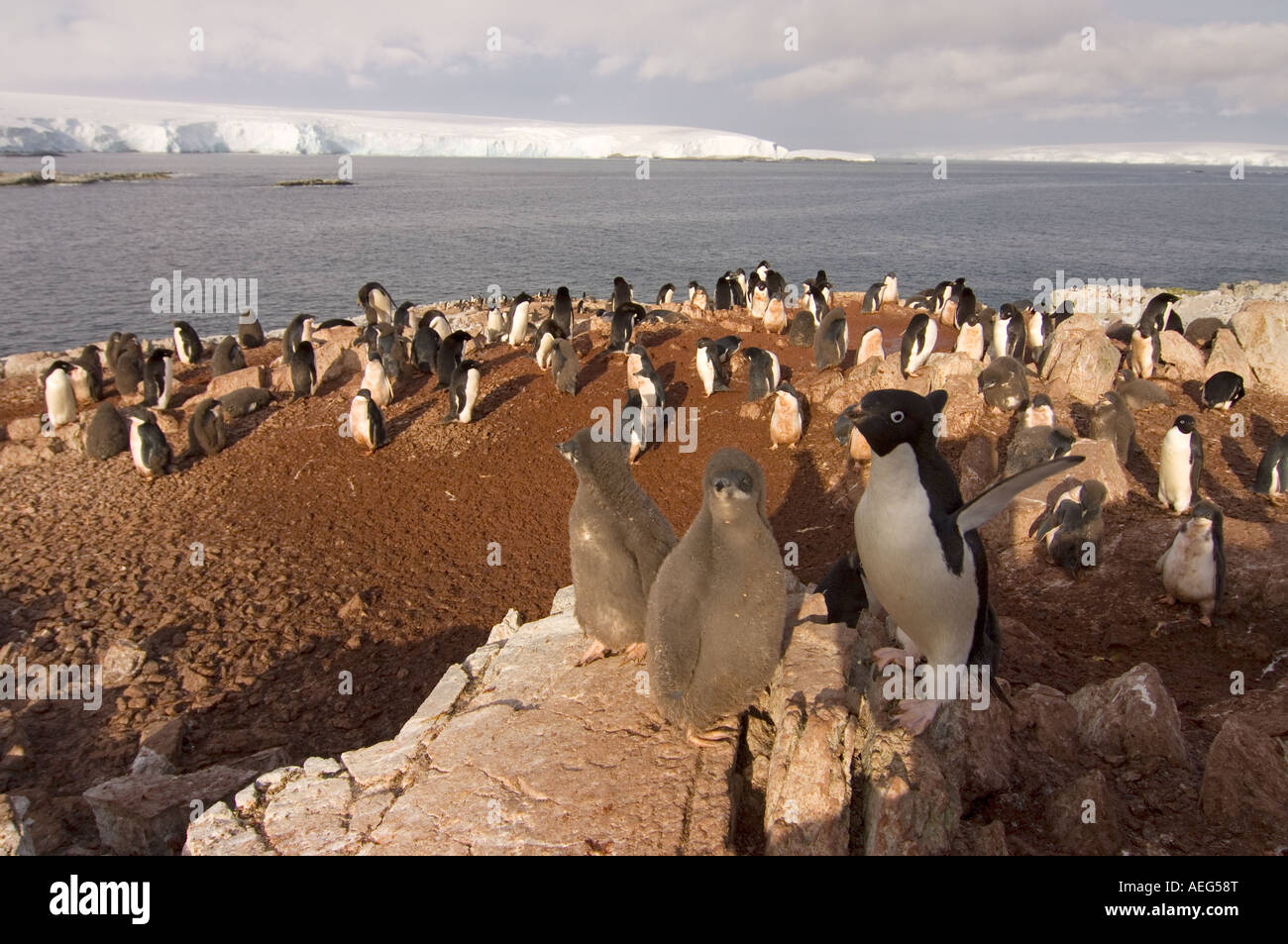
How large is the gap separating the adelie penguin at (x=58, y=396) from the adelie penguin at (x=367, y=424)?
6756 millimetres

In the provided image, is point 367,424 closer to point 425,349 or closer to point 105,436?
point 425,349

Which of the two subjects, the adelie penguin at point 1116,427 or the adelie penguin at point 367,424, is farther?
the adelie penguin at point 367,424

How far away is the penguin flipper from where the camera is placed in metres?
3.92

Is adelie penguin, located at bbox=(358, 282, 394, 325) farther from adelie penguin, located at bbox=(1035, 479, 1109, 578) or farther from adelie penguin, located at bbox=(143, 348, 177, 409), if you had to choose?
adelie penguin, located at bbox=(1035, 479, 1109, 578)

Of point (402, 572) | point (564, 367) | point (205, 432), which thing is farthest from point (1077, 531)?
point (205, 432)

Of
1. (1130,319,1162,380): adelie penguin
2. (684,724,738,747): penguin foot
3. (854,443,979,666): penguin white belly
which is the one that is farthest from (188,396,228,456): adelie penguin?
(1130,319,1162,380): adelie penguin

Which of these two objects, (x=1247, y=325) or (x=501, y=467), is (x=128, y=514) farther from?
(x=1247, y=325)

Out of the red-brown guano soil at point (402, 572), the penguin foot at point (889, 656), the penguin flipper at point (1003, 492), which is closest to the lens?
the penguin flipper at point (1003, 492)

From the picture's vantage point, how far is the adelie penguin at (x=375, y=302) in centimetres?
2238

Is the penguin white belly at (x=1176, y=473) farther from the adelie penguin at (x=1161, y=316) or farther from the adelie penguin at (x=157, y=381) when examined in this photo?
the adelie penguin at (x=157, y=381)

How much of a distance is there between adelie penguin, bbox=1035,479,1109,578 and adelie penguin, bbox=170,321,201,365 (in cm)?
2026

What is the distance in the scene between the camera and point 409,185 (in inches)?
5032

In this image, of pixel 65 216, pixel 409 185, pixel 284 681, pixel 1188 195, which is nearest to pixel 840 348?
pixel 284 681

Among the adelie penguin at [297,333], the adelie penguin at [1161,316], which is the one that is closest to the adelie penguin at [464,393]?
the adelie penguin at [297,333]
